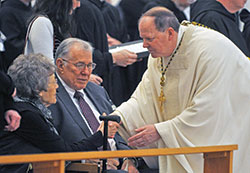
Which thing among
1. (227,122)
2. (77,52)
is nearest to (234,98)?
(227,122)

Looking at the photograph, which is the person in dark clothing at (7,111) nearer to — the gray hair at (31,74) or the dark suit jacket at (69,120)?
the gray hair at (31,74)

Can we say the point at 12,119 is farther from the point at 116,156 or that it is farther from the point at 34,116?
the point at 116,156

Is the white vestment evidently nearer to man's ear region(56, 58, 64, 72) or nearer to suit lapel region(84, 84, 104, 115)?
suit lapel region(84, 84, 104, 115)

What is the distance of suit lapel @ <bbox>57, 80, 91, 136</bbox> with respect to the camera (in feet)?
17.3

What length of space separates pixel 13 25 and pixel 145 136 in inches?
82.8

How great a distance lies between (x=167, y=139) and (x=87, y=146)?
2.19 feet

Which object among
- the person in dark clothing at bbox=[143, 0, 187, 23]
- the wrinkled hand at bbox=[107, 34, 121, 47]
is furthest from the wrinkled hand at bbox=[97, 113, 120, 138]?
the person in dark clothing at bbox=[143, 0, 187, 23]

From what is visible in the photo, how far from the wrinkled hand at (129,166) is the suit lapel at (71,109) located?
41cm

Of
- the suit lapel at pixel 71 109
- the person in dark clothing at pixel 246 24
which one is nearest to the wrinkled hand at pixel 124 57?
the suit lapel at pixel 71 109

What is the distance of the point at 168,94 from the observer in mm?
5316

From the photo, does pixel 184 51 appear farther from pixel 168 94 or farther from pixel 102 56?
pixel 102 56

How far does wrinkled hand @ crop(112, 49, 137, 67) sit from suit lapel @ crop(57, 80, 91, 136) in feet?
3.59

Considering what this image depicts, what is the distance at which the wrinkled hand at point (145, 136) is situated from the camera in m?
4.96

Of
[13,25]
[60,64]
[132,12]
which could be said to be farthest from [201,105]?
[132,12]
